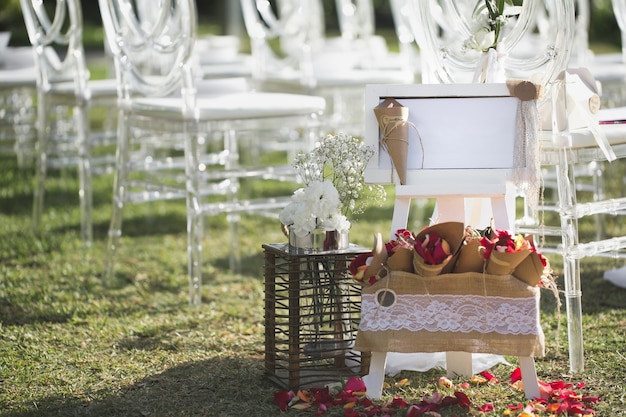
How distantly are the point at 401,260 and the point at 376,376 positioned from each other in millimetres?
323

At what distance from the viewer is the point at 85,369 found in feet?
9.96

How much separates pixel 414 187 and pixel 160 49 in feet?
4.91

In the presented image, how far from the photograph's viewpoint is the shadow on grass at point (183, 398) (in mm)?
2654

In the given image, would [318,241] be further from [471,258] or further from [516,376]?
[516,376]

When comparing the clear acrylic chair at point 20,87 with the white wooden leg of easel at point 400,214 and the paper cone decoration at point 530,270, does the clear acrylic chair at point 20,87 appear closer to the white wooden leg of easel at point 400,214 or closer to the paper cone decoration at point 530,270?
the white wooden leg of easel at point 400,214

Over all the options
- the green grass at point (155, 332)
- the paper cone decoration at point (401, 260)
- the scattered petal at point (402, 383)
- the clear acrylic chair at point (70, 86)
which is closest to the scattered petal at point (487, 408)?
the green grass at point (155, 332)

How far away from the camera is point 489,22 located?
301cm

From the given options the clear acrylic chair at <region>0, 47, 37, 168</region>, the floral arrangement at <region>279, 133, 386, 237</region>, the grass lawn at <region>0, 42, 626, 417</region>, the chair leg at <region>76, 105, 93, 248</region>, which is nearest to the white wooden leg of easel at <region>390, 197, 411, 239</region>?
the floral arrangement at <region>279, 133, 386, 237</region>

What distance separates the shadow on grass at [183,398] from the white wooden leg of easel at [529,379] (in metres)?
0.66

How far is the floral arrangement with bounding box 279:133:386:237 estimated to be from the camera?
9.00 feet

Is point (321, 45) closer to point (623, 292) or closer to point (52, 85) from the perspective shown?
point (52, 85)

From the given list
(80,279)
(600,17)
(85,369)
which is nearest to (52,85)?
(80,279)

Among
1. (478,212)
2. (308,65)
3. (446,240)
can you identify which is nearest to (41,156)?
(308,65)

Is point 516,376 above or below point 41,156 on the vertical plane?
below
